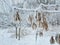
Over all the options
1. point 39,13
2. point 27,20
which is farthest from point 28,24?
point 39,13

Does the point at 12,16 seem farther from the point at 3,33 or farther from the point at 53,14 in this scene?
the point at 53,14

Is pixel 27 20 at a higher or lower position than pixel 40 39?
higher

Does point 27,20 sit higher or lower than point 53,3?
lower

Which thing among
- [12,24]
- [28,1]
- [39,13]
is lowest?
[12,24]

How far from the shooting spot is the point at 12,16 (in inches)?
70.2

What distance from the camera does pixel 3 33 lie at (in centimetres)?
178

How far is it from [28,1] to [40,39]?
1.32 ft

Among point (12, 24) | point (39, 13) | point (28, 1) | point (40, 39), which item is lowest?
point (40, 39)

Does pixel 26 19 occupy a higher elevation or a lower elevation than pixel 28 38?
higher

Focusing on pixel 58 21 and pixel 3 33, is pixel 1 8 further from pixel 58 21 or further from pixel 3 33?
pixel 58 21

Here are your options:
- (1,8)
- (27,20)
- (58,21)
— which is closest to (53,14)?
(58,21)

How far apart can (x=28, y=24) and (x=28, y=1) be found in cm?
23

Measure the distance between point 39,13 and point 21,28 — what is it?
0.24 m

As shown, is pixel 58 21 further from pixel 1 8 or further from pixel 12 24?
pixel 1 8
